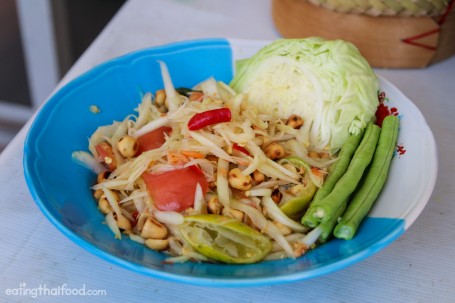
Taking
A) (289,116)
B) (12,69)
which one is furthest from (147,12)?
(12,69)

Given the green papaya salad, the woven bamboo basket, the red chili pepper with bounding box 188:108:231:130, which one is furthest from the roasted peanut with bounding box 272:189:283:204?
the woven bamboo basket

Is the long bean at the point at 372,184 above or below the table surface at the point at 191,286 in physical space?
above

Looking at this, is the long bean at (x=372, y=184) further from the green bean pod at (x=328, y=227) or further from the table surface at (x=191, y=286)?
the table surface at (x=191, y=286)

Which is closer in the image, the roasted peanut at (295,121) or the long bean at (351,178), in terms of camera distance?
the long bean at (351,178)

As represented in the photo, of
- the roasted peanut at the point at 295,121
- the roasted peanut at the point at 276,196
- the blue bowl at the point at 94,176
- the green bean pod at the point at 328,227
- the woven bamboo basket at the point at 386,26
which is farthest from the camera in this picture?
the woven bamboo basket at the point at 386,26

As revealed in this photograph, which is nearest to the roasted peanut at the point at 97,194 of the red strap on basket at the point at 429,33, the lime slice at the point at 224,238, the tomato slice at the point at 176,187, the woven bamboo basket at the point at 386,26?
the tomato slice at the point at 176,187

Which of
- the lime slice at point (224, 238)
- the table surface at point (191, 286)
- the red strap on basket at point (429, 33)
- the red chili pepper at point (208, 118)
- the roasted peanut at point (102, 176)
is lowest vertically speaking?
the table surface at point (191, 286)

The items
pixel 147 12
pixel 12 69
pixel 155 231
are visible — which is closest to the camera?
pixel 155 231

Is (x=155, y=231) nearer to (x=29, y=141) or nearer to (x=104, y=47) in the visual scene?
(x=29, y=141)
